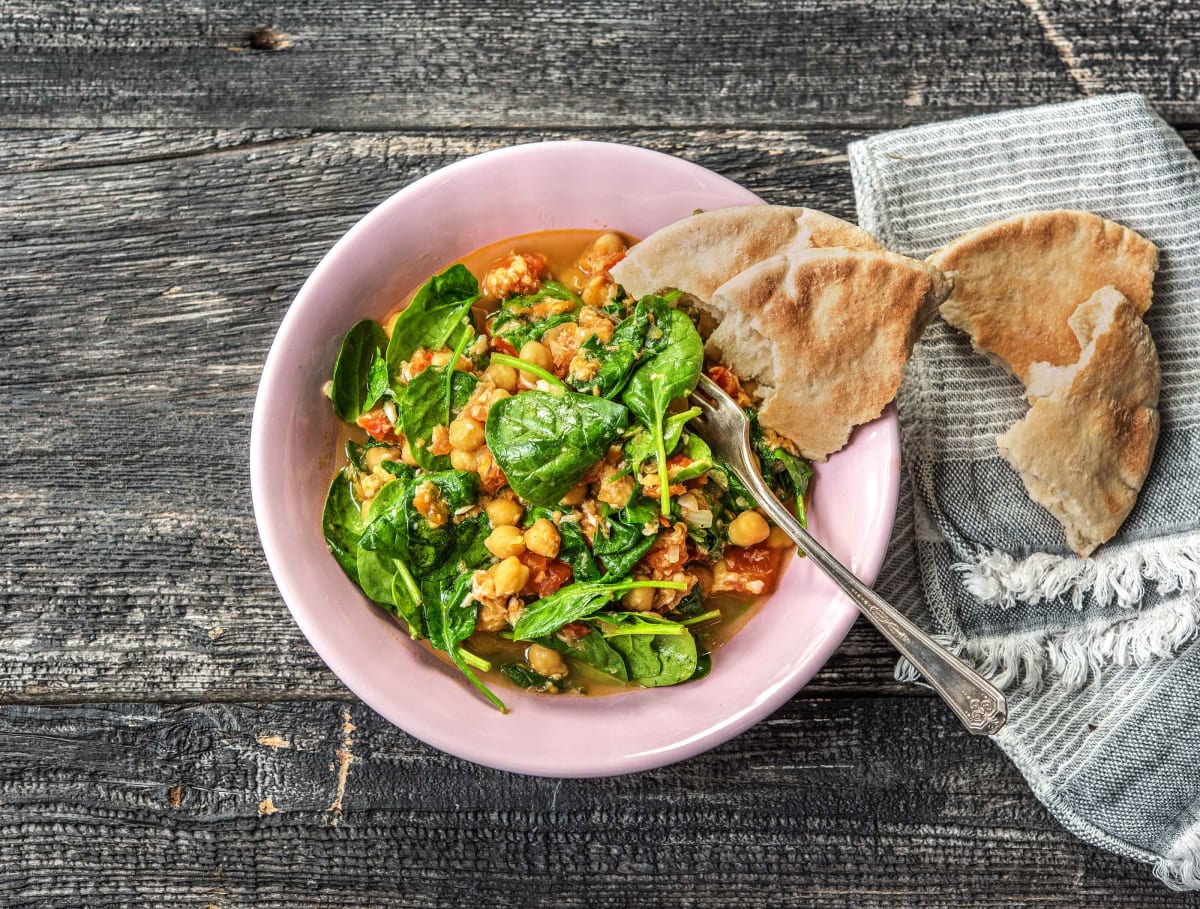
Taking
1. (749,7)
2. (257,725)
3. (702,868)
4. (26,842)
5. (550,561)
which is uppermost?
(749,7)

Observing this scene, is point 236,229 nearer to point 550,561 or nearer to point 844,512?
point 550,561

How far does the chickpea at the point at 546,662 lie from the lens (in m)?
3.08

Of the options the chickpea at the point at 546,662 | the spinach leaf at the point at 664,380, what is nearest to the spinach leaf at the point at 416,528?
the chickpea at the point at 546,662

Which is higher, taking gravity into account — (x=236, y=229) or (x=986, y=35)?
(x=986, y=35)

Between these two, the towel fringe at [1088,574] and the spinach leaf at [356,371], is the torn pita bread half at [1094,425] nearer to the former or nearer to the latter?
the towel fringe at [1088,574]

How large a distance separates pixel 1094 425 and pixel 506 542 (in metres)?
2.21

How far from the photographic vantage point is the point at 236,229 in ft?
12.2

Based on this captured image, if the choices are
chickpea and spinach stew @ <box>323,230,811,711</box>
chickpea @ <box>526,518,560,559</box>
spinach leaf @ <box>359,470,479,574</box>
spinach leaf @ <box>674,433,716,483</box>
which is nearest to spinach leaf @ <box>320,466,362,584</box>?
chickpea and spinach stew @ <box>323,230,811,711</box>

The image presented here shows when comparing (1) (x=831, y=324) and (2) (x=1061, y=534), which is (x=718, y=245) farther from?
(2) (x=1061, y=534)

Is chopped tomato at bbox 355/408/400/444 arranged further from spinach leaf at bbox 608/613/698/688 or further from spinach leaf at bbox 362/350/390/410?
spinach leaf at bbox 608/613/698/688

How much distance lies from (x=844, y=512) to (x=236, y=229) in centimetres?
281

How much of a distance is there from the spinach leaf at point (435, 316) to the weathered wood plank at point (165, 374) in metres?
0.86

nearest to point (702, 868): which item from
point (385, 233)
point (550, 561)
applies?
point (550, 561)

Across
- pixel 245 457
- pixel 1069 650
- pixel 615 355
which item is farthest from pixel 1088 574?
pixel 245 457
